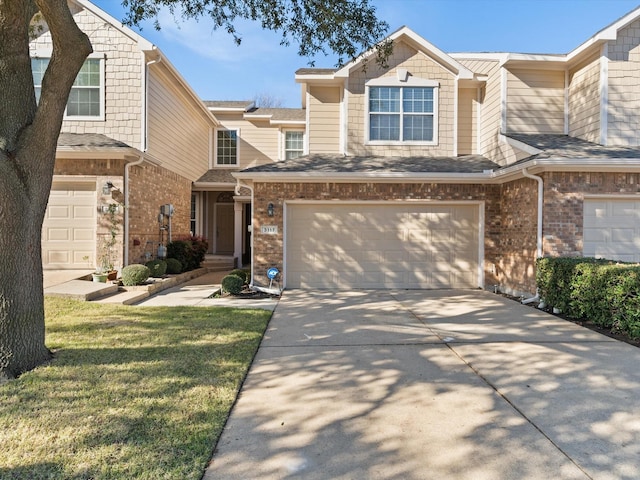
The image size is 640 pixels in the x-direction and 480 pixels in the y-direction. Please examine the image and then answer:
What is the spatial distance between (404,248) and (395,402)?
6653 millimetres

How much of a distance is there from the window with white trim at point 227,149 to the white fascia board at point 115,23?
257 inches

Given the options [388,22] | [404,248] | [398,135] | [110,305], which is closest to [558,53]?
[398,135]

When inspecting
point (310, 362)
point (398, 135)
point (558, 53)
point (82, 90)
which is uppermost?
point (558, 53)

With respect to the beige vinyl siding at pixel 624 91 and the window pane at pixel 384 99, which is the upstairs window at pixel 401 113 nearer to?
the window pane at pixel 384 99

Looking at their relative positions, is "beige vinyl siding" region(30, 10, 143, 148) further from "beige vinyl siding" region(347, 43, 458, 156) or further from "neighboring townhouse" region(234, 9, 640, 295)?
"beige vinyl siding" region(347, 43, 458, 156)

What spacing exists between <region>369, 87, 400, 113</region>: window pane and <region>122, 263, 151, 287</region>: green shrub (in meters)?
6.97

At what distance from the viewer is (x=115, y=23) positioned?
414 inches

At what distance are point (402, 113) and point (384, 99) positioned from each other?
1.95 feet

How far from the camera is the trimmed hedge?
564 cm

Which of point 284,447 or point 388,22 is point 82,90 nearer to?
point 388,22

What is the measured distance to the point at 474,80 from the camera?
10.5 m

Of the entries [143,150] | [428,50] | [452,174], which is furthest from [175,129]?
[452,174]

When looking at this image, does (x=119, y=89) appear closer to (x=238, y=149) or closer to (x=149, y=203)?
(x=149, y=203)

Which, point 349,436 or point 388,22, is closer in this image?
point 349,436
